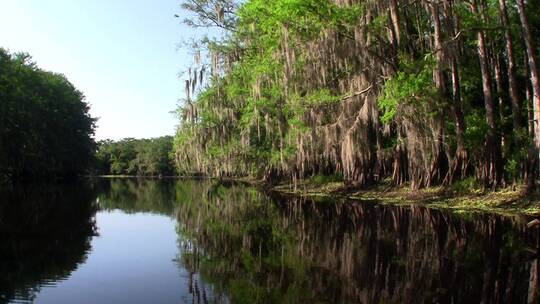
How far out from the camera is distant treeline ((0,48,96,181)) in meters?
41.6

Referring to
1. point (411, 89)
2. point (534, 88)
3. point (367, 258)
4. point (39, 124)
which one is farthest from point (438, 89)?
point (39, 124)

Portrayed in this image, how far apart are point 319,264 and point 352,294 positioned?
195cm

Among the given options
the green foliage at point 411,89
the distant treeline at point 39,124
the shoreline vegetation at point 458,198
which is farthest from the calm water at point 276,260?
the distant treeline at point 39,124

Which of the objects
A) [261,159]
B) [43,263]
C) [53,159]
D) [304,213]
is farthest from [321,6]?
[53,159]

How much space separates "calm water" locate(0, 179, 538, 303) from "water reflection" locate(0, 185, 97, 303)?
1.1 inches

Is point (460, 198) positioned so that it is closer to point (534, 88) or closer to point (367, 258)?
point (534, 88)

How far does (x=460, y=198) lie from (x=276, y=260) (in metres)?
11.5

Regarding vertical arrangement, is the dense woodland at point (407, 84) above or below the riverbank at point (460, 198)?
above

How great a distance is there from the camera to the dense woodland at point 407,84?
17578 mm

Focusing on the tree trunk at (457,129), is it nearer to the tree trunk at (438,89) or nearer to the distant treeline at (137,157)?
the tree trunk at (438,89)

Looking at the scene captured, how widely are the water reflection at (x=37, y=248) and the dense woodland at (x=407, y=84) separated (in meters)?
10.4

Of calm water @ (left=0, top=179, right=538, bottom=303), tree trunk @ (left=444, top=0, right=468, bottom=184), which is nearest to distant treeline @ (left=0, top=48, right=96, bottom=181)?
calm water @ (left=0, top=179, right=538, bottom=303)

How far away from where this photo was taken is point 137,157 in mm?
108375

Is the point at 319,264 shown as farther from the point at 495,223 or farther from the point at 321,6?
the point at 321,6
